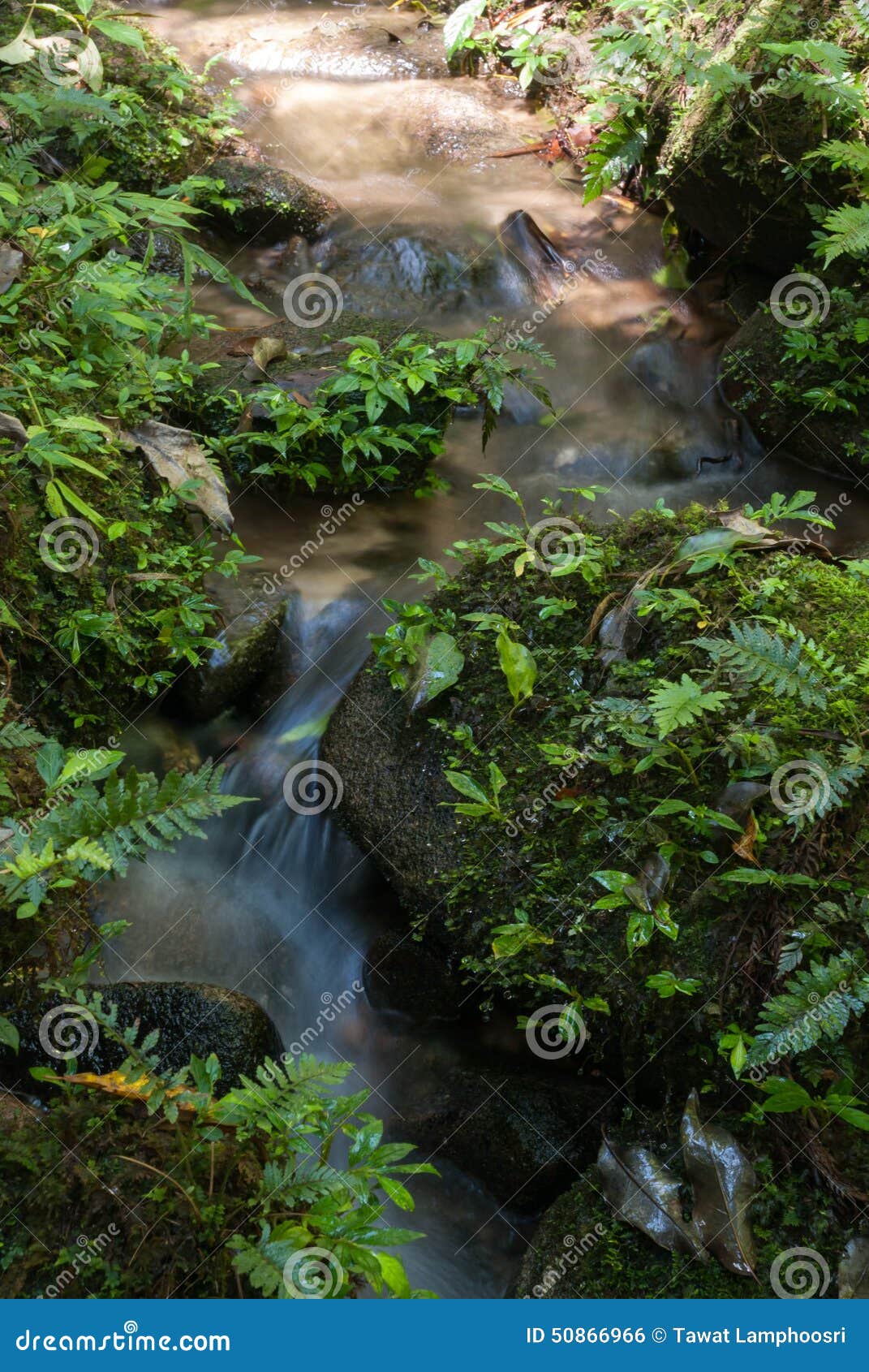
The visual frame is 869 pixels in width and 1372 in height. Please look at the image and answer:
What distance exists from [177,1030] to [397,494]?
11.3 feet

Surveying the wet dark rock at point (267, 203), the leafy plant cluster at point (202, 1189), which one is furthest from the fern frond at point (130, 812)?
the wet dark rock at point (267, 203)

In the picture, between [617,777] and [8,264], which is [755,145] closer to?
[8,264]

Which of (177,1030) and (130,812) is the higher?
(130,812)

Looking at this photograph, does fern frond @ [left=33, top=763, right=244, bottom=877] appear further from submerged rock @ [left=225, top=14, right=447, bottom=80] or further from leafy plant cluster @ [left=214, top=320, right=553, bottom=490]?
submerged rock @ [left=225, top=14, right=447, bottom=80]

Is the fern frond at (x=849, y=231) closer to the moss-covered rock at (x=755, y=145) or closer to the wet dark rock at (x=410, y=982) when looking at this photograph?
the moss-covered rock at (x=755, y=145)

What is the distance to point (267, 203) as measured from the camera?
7758 mm

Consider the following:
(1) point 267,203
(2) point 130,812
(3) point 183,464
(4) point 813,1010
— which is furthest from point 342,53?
(4) point 813,1010

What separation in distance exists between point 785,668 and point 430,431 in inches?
122

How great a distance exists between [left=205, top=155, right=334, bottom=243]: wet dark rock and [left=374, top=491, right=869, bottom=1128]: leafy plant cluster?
4.64 meters

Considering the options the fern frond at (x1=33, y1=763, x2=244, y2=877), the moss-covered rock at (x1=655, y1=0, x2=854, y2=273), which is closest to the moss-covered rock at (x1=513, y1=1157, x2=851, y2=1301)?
the fern frond at (x1=33, y1=763, x2=244, y2=877)

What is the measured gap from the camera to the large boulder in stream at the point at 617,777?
3.25 metres

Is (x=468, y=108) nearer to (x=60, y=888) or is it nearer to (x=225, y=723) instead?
(x=225, y=723)

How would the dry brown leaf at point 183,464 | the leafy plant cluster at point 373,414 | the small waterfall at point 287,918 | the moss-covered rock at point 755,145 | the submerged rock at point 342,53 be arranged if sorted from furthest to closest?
the submerged rock at point 342,53
the moss-covered rock at point 755,145
the leafy plant cluster at point 373,414
the dry brown leaf at point 183,464
the small waterfall at point 287,918

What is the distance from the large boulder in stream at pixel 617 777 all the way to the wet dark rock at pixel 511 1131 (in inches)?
6.6
